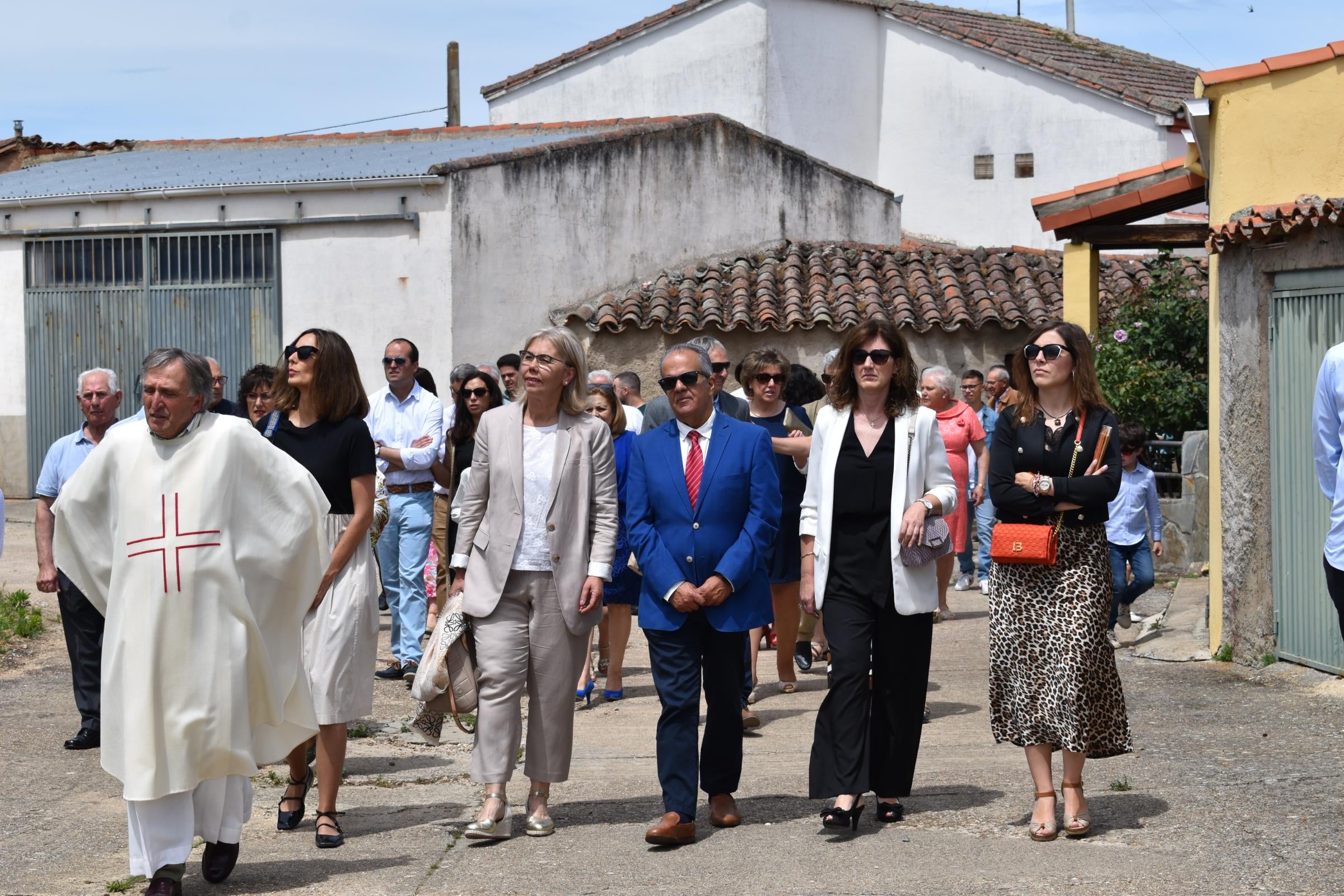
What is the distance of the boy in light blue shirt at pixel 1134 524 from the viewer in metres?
10.5

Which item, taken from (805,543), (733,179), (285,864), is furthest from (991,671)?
(733,179)

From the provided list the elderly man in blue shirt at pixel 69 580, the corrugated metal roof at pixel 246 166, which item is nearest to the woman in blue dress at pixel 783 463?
the elderly man in blue shirt at pixel 69 580

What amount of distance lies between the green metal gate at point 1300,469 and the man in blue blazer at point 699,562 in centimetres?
406

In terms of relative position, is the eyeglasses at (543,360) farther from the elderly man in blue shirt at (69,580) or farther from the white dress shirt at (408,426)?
the white dress shirt at (408,426)

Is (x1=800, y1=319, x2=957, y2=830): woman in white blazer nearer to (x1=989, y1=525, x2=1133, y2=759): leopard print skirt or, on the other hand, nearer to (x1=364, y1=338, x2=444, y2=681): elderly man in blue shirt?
(x1=989, y1=525, x2=1133, y2=759): leopard print skirt

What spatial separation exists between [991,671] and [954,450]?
6250 millimetres

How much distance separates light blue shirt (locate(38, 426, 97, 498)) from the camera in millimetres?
8211

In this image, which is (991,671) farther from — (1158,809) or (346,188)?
(346,188)

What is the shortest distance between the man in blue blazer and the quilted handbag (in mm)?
522

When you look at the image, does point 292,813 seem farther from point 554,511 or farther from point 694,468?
point 694,468

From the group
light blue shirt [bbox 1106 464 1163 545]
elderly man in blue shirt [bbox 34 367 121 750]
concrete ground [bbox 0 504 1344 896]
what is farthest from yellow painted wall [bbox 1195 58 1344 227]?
elderly man in blue shirt [bbox 34 367 121 750]

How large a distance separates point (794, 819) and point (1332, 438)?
99.3 inches

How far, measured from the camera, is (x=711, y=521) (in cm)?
612

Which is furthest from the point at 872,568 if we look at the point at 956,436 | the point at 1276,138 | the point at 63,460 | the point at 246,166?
the point at 246,166
